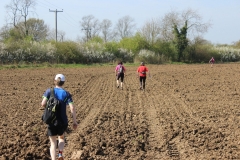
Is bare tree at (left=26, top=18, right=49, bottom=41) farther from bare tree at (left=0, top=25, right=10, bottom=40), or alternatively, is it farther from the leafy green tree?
the leafy green tree

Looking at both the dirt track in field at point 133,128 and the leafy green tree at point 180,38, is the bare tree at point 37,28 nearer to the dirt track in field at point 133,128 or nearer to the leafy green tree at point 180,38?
the leafy green tree at point 180,38

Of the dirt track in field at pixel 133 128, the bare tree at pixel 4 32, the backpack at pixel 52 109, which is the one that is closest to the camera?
the backpack at pixel 52 109

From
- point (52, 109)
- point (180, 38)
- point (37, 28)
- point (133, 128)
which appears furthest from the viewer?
point (37, 28)

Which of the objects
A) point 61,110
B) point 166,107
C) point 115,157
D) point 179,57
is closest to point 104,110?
point 166,107

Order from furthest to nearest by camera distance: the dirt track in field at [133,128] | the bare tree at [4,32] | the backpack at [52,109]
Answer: the bare tree at [4,32], the dirt track in field at [133,128], the backpack at [52,109]

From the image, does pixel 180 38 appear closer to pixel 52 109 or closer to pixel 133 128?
pixel 133 128

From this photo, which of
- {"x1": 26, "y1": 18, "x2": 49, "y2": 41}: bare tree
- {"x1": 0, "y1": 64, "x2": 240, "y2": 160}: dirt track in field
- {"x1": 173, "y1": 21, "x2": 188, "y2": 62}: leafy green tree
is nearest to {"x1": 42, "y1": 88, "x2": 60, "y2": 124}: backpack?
{"x1": 0, "y1": 64, "x2": 240, "y2": 160}: dirt track in field

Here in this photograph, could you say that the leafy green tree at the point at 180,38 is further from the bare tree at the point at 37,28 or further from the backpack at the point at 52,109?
the backpack at the point at 52,109

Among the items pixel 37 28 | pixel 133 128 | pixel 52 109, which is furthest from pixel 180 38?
pixel 52 109

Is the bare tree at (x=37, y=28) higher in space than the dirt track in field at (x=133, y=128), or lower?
higher

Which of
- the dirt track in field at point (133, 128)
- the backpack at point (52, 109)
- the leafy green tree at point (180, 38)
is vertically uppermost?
the leafy green tree at point (180, 38)

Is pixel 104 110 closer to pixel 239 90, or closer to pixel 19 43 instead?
pixel 239 90

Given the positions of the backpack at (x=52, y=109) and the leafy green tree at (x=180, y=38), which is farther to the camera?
the leafy green tree at (x=180, y=38)

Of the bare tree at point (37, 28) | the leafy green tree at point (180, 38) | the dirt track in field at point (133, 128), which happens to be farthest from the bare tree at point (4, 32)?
the dirt track in field at point (133, 128)
